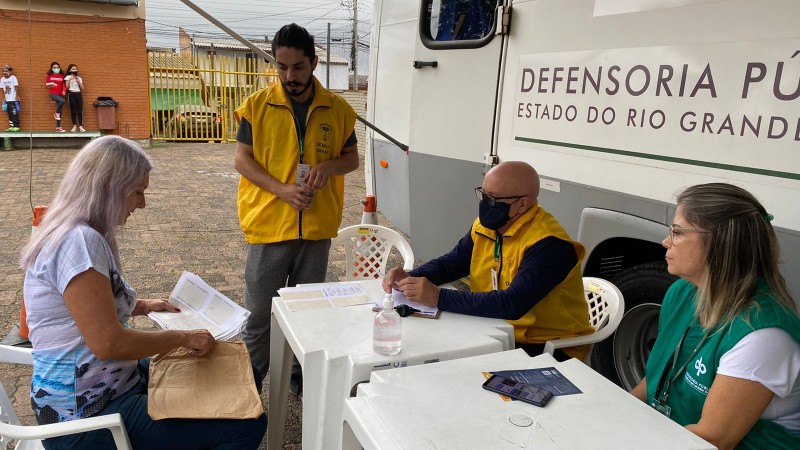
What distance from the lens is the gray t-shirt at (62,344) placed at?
5.78 feet

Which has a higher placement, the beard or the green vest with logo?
the beard

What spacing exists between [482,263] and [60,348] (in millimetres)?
1589

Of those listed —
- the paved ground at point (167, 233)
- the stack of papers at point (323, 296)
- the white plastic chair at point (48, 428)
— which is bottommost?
the paved ground at point (167, 233)

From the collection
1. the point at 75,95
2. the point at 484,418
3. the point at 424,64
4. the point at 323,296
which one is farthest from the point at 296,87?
the point at 75,95

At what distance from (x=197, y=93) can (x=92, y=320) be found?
14.4 m

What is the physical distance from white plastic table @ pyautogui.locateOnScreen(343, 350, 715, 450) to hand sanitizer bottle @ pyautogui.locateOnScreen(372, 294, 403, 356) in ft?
0.62

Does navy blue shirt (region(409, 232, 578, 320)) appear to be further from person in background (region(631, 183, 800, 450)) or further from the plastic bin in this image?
the plastic bin

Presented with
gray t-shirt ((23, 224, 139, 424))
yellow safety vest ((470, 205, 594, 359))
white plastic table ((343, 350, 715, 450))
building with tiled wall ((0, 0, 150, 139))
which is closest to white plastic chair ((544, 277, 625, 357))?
yellow safety vest ((470, 205, 594, 359))

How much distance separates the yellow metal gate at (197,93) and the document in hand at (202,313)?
1288cm

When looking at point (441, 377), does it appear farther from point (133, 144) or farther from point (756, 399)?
point (133, 144)

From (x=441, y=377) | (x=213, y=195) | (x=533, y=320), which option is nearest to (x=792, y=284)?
(x=533, y=320)

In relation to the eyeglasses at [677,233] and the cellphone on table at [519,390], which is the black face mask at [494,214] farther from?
the cellphone on table at [519,390]

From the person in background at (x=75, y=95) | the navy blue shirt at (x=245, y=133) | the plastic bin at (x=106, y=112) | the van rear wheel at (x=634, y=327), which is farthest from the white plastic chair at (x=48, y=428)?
the plastic bin at (x=106, y=112)

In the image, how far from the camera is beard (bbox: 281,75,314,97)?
2.84 metres
